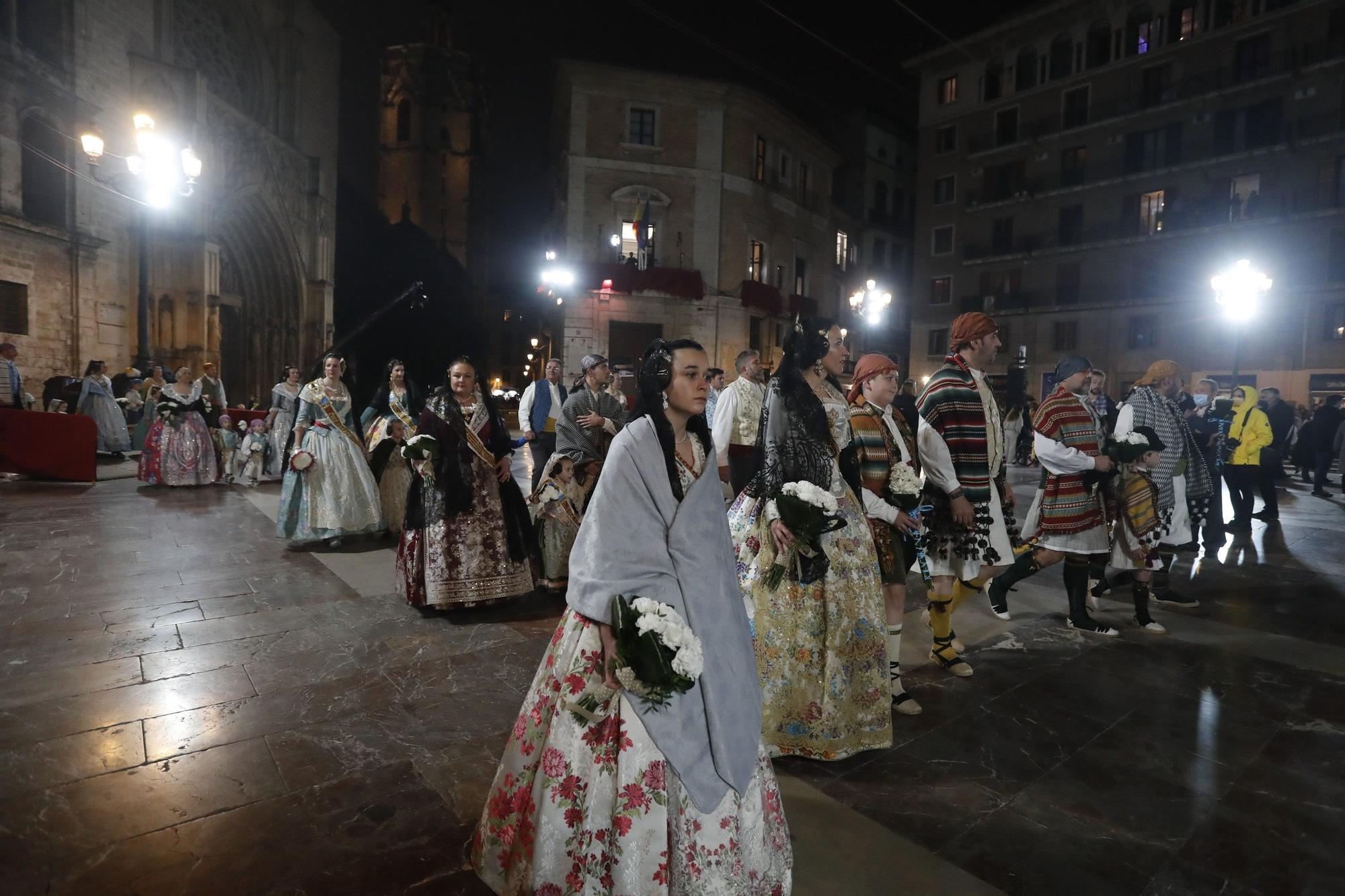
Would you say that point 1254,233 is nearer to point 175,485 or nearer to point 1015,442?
point 1015,442

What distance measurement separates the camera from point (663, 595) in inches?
78.8

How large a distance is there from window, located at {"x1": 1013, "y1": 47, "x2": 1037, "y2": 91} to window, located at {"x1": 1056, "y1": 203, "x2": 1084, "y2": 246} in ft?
19.9

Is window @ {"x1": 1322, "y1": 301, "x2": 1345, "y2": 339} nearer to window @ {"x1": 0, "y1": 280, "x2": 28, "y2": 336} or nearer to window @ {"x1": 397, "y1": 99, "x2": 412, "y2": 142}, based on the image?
window @ {"x1": 0, "y1": 280, "x2": 28, "y2": 336}

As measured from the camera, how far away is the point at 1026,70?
107 feet

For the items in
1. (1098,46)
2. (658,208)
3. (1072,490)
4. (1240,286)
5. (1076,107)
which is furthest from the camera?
(1076,107)

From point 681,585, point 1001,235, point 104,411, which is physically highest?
A: point 1001,235

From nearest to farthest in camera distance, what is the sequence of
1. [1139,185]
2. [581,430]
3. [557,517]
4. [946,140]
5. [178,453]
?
1. [557,517]
2. [581,430]
3. [178,453]
4. [1139,185]
5. [946,140]

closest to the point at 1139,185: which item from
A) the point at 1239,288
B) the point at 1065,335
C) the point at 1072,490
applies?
the point at 1065,335

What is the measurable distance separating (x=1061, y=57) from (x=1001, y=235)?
7675 millimetres

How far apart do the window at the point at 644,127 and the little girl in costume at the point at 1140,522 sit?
2585 cm

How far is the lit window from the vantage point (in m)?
34.9

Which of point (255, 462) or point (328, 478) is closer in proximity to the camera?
point (328, 478)

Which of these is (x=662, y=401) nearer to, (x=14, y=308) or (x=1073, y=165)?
(x=14, y=308)

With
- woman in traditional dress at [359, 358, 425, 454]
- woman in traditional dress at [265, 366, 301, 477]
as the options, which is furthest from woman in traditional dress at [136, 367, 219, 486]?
woman in traditional dress at [359, 358, 425, 454]
